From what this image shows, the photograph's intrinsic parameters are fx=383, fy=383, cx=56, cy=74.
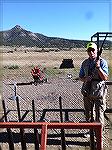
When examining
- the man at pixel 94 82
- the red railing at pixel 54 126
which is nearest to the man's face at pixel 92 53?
the man at pixel 94 82

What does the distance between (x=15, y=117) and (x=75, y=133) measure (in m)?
2.26

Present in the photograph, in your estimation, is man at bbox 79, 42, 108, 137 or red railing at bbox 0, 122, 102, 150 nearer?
red railing at bbox 0, 122, 102, 150

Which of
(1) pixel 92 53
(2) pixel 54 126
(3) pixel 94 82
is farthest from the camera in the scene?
(3) pixel 94 82

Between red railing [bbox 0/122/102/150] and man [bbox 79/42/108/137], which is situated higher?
man [bbox 79/42/108/137]

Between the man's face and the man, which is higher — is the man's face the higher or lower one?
the higher one

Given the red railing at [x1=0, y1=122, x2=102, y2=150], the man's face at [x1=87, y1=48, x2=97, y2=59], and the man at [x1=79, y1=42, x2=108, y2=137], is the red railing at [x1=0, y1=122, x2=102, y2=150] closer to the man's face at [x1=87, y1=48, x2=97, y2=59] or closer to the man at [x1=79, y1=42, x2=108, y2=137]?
the man at [x1=79, y1=42, x2=108, y2=137]

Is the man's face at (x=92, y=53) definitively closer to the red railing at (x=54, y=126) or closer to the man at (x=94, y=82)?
the man at (x=94, y=82)

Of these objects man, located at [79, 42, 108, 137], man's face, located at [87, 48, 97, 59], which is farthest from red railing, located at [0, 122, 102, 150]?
man's face, located at [87, 48, 97, 59]

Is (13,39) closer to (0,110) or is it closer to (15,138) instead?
(0,110)

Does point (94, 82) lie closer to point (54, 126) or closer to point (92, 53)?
point (92, 53)

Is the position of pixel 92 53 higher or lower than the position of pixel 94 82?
higher

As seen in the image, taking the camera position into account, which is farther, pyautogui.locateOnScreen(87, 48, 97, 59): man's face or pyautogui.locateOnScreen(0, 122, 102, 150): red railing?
pyautogui.locateOnScreen(87, 48, 97, 59): man's face

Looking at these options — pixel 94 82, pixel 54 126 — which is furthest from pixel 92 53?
pixel 54 126

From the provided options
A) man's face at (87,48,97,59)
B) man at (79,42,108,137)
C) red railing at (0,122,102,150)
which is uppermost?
man's face at (87,48,97,59)
